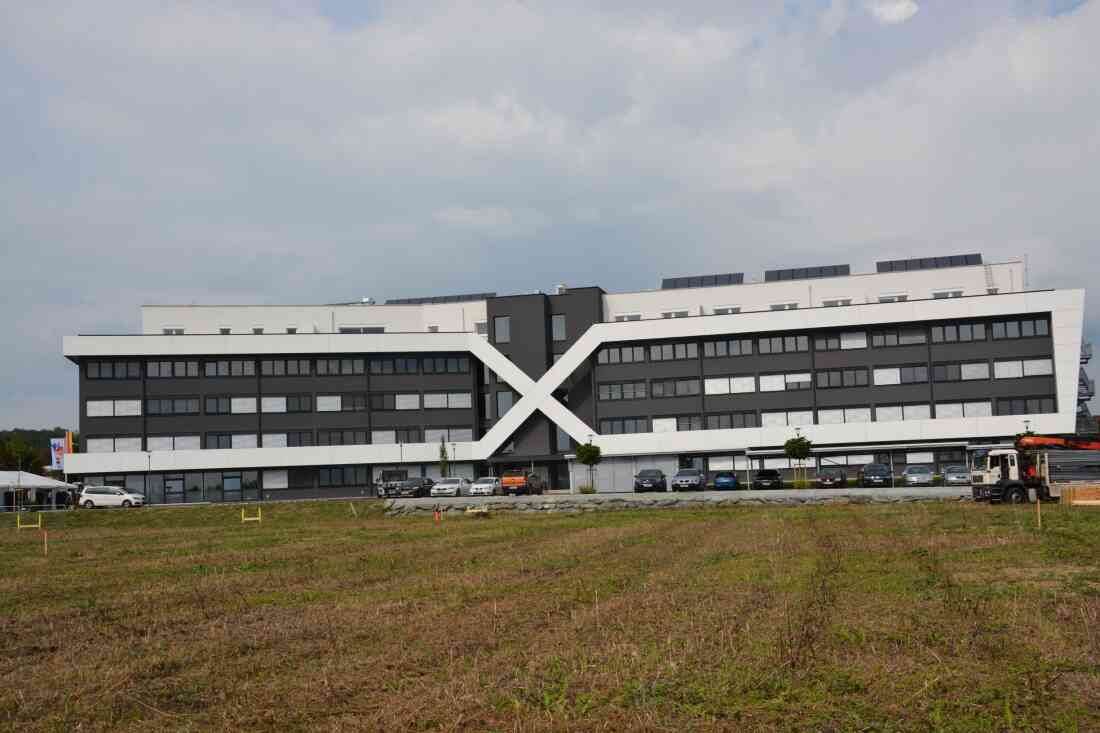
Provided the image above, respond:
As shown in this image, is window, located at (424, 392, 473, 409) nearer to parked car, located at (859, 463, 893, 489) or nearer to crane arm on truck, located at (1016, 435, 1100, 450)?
parked car, located at (859, 463, 893, 489)

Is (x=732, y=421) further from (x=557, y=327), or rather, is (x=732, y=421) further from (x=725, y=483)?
(x=557, y=327)

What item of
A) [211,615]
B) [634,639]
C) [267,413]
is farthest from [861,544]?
[267,413]

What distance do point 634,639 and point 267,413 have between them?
260ft

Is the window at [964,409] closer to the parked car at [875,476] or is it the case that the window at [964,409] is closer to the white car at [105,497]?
the parked car at [875,476]

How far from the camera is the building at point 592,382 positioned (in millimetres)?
78812

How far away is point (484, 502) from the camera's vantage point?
187ft

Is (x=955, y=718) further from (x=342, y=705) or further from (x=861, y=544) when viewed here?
(x=861, y=544)

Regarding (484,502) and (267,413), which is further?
(267,413)

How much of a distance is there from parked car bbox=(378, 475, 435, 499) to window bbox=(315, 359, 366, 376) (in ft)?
41.5

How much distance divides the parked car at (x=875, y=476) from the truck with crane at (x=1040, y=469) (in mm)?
17428

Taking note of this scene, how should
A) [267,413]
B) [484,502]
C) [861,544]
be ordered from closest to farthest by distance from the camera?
[861,544] < [484,502] < [267,413]

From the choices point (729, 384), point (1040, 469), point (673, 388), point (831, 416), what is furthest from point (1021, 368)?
point (1040, 469)

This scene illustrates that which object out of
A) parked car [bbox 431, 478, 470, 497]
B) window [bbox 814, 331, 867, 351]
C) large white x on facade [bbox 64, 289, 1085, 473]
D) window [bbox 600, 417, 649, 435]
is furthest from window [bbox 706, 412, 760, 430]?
parked car [bbox 431, 478, 470, 497]

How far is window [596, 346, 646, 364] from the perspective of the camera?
285 ft
